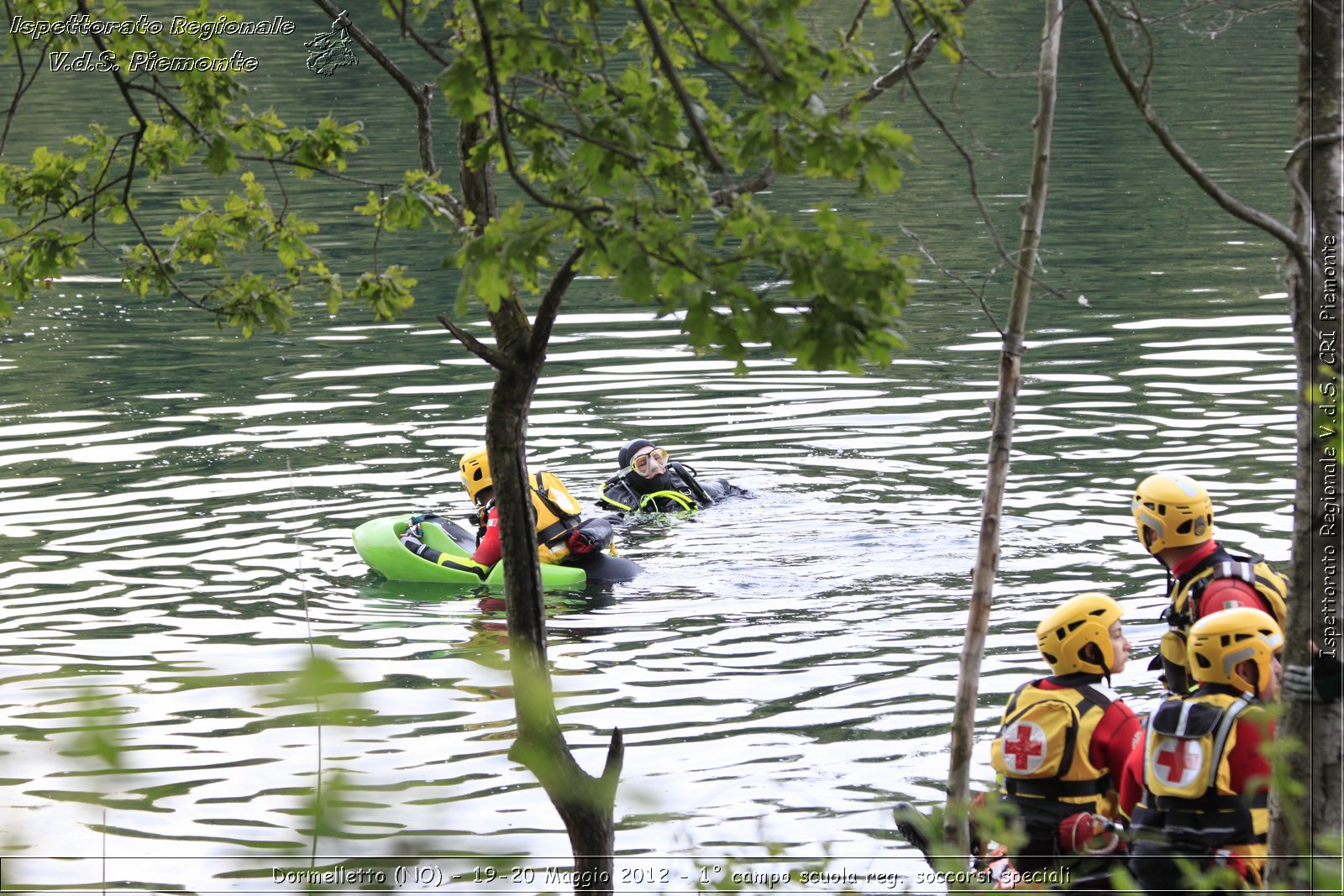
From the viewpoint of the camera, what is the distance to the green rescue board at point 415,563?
38.2 ft

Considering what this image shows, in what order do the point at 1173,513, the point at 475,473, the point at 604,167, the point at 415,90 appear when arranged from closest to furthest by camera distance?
the point at 604,167
the point at 415,90
the point at 1173,513
the point at 475,473

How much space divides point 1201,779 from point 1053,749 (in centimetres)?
63

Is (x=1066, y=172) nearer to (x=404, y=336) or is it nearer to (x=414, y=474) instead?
(x=404, y=336)

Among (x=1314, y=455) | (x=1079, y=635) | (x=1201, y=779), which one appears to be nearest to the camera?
(x=1314, y=455)

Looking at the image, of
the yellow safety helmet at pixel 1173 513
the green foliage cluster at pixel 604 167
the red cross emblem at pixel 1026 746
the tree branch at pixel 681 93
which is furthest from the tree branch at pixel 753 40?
the yellow safety helmet at pixel 1173 513

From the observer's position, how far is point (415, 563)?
1183 cm

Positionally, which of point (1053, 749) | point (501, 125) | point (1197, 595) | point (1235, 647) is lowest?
point (1053, 749)

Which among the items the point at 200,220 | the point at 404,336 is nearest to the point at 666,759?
the point at 200,220

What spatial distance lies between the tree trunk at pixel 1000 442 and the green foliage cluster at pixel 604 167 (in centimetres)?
70

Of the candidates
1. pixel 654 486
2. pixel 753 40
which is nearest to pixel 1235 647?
pixel 753 40

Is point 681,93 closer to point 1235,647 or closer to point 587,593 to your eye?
point 1235,647

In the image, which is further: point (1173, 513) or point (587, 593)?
point (587, 593)

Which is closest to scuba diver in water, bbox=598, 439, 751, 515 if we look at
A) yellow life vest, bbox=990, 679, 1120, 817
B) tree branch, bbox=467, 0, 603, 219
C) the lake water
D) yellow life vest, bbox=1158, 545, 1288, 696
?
the lake water

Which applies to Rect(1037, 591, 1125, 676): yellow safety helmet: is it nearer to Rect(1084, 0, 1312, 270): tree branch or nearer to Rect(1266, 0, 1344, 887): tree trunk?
Rect(1266, 0, 1344, 887): tree trunk
